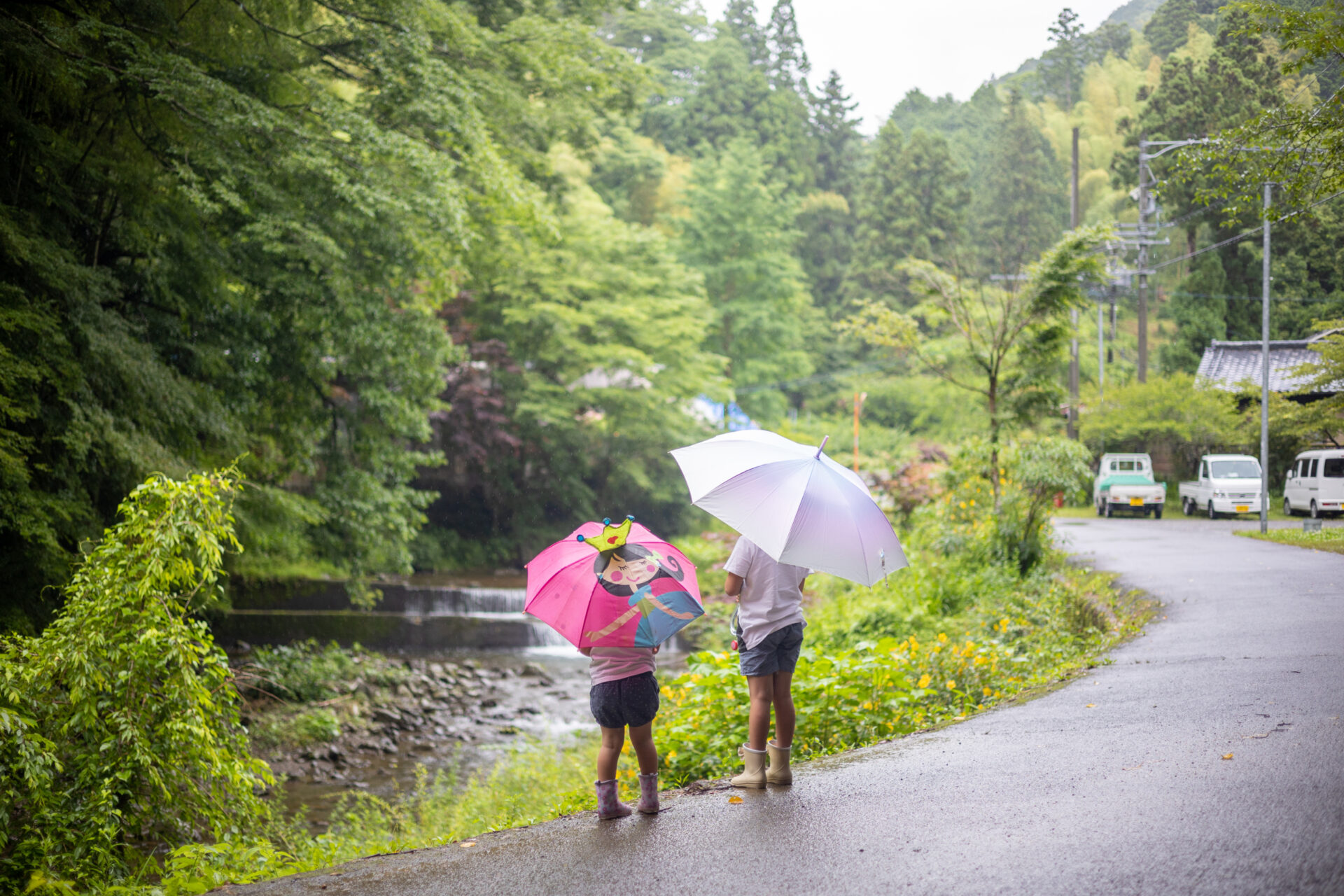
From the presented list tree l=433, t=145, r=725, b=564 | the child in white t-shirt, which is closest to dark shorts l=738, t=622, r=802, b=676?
the child in white t-shirt

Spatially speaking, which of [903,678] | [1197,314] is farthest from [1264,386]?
[903,678]

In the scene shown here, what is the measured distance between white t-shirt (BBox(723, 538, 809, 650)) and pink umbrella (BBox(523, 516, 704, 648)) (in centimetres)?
34

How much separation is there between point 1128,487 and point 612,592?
1876 cm

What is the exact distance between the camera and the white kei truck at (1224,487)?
15172 mm

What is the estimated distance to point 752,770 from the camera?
483 cm

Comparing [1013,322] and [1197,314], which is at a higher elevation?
[1197,314]

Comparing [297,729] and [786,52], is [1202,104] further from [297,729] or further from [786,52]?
[786,52]

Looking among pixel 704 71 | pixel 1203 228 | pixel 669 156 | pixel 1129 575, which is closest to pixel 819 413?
pixel 669 156

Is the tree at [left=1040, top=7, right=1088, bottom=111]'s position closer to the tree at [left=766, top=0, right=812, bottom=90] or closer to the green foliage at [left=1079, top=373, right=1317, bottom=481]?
the tree at [left=766, top=0, right=812, bottom=90]

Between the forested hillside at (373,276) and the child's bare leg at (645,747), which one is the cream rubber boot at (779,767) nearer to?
the child's bare leg at (645,747)

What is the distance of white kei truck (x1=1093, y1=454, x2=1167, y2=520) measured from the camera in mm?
19734

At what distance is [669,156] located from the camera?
45.7 metres

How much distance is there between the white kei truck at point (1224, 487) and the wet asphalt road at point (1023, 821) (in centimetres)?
998

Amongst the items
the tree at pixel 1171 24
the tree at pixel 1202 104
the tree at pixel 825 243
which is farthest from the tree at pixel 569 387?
the tree at pixel 825 243
